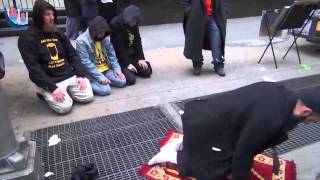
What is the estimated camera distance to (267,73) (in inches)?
202

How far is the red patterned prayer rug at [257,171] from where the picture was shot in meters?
2.57

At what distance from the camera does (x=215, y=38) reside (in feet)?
16.1

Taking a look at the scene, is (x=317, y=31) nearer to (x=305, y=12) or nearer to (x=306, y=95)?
(x=305, y=12)

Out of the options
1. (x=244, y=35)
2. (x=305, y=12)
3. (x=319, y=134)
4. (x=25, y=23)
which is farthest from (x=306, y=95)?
(x=25, y=23)

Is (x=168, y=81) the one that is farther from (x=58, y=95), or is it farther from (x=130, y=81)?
(x=58, y=95)

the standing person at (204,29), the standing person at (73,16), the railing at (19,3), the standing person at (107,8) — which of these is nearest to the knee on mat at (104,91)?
the standing person at (204,29)

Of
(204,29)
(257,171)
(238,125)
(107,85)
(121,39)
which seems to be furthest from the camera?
(204,29)

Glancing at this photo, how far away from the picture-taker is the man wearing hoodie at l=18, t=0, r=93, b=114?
369cm

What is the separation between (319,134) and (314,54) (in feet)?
10.6

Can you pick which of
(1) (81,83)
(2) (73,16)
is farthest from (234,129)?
(2) (73,16)

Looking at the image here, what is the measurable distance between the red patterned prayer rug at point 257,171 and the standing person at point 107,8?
10.9ft

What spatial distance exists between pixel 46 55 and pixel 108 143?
1394 millimetres

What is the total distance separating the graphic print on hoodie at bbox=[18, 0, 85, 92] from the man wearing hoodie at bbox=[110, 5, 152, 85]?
2.38 feet

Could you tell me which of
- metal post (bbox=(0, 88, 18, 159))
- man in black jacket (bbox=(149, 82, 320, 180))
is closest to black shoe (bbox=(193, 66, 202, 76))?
man in black jacket (bbox=(149, 82, 320, 180))
